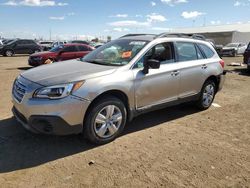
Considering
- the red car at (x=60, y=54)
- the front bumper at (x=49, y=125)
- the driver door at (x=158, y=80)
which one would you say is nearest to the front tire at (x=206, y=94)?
the driver door at (x=158, y=80)

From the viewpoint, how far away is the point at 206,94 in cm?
680

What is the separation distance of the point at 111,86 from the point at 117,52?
1.13m

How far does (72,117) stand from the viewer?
424 centimetres

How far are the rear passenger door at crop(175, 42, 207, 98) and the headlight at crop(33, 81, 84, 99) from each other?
8.15ft

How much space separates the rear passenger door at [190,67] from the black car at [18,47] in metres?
25.7

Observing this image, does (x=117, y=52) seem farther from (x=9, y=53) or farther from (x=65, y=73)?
(x=9, y=53)

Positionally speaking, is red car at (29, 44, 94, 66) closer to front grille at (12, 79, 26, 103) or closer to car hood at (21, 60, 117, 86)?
car hood at (21, 60, 117, 86)

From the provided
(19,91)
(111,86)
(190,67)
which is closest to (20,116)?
(19,91)

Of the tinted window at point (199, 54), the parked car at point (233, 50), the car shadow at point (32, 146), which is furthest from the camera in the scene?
the parked car at point (233, 50)

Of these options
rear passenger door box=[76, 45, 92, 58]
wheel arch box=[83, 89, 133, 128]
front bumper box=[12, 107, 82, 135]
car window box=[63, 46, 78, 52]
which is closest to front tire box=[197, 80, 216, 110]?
wheel arch box=[83, 89, 133, 128]

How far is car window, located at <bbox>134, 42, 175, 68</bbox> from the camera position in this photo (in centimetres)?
534

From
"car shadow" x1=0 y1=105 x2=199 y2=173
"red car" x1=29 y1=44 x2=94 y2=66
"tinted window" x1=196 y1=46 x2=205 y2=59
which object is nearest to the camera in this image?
"car shadow" x1=0 y1=105 x2=199 y2=173

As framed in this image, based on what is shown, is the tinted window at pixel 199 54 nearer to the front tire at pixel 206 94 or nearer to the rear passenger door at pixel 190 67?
the rear passenger door at pixel 190 67

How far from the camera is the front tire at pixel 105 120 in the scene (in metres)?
4.47
